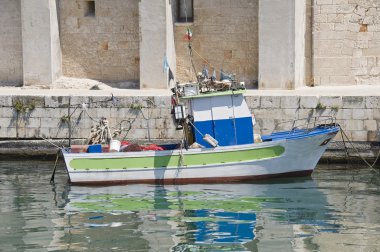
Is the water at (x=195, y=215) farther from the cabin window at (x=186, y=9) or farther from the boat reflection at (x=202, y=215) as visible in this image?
the cabin window at (x=186, y=9)

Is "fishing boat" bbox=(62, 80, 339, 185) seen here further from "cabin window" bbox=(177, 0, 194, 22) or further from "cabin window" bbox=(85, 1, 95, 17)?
"cabin window" bbox=(85, 1, 95, 17)

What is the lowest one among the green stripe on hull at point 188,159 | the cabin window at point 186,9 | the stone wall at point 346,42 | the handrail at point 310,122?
the green stripe on hull at point 188,159

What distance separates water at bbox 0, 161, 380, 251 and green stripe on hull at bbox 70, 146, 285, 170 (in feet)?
1.58

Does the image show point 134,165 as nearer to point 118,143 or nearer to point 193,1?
point 118,143

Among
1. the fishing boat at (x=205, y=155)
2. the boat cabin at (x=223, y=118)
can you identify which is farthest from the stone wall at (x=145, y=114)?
the boat cabin at (x=223, y=118)

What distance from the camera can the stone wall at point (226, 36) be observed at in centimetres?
2727

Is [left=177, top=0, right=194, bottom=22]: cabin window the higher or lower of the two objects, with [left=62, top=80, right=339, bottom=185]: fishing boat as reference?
higher

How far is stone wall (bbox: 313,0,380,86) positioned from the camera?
89.2ft

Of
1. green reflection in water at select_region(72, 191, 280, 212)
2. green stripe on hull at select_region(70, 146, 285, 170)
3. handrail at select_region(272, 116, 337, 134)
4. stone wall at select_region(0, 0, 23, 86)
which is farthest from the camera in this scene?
stone wall at select_region(0, 0, 23, 86)

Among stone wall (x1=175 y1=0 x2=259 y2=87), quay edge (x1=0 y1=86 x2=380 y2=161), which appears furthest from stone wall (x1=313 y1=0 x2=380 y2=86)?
stone wall (x1=175 y1=0 x2=259 y2=87)

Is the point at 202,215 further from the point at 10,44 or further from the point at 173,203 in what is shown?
the point at 10,44

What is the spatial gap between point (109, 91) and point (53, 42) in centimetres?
199

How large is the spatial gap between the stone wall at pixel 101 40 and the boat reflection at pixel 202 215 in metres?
6.17

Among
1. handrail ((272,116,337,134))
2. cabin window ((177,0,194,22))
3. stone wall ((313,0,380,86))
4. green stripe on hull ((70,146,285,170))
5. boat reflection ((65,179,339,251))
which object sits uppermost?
cabin window ((177,0,194,22))
